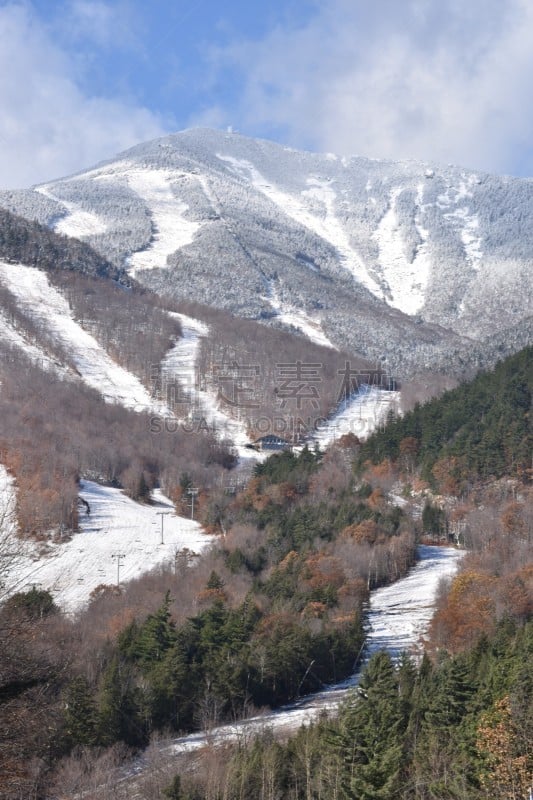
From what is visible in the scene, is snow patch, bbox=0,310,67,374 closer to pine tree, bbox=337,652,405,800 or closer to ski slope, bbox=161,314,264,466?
ski slope, bbox=161,314,264,466

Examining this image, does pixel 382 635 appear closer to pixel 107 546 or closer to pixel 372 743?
pixel 372 743

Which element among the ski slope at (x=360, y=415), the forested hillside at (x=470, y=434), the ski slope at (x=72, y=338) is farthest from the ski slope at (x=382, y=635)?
the ski slope at (x=72, y=338)

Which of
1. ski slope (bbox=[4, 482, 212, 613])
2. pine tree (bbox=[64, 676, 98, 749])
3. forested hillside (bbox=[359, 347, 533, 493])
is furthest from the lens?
forested hillside (bbox=[359, 347, 533, 493])

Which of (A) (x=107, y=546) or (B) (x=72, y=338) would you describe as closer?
(A) (x=107, y=546)

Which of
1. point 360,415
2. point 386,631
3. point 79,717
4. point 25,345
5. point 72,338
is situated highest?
point 72,338

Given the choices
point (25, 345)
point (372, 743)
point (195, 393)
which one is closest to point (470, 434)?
point (372, 743)

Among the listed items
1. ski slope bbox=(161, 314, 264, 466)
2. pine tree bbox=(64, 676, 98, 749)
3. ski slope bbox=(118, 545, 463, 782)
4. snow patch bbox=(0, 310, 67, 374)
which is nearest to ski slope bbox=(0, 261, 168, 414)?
snow patch bbox=(0, 310, 67, 374)
